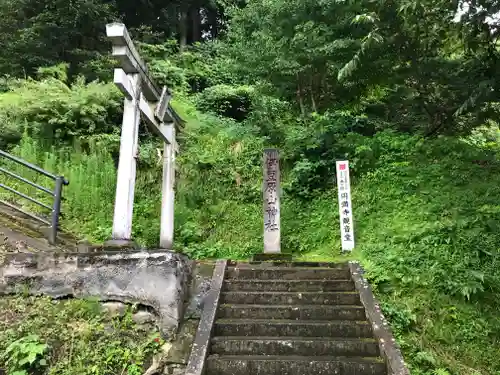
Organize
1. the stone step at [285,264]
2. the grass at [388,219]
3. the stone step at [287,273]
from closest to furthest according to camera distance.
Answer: the grass at [388,219] → the stone step at [287,273] → the stone step at [285,264]

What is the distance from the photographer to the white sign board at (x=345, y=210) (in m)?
8.05

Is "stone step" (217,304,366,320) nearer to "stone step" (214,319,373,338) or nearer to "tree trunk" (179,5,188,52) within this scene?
"stone step" (214,319,373,338)

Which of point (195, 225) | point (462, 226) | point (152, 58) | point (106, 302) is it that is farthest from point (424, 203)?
point (152, 58)

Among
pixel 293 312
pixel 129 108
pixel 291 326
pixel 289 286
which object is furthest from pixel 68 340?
pixel 129 108

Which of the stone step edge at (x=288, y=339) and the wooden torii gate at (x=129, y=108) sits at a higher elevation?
the wooden torii gate at (x=129, y=108)

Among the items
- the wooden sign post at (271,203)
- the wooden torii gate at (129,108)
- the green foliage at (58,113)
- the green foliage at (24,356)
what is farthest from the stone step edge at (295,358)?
the green foliage at (58,113)

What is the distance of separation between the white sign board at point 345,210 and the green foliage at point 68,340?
14.5 feet

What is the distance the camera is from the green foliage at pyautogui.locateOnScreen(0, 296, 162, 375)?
4281 mm

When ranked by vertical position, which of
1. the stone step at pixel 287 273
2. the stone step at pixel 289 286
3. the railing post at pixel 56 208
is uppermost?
the railing post at pixel 56 208

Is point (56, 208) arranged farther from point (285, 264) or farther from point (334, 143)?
point (334, 143)

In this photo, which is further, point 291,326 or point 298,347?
point 291,326

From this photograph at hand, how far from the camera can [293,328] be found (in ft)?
17.3

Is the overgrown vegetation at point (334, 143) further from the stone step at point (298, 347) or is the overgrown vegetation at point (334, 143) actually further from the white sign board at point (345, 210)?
the stone step at point (298, 347)

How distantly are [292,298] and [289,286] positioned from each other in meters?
0.38
